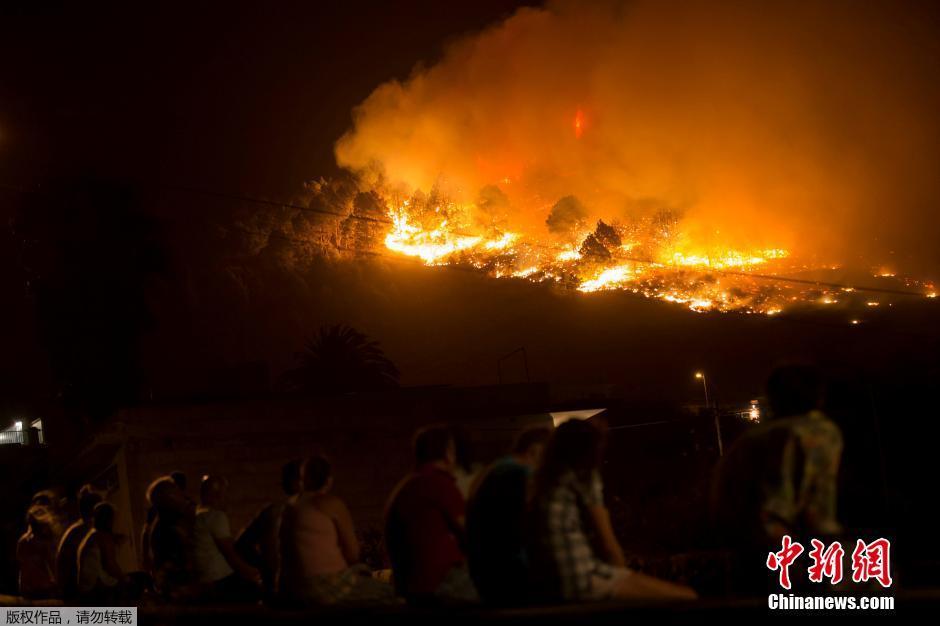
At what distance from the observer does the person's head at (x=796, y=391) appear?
5188mm

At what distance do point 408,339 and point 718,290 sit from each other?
19.3 meters

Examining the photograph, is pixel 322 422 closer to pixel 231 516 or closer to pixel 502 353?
pixel 231 516

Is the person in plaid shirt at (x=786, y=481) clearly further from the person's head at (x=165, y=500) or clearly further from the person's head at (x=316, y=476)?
the person's head at (x=165, y=500)

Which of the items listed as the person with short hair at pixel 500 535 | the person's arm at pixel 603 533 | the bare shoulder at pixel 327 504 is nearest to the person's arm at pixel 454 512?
the person with short hair at pixel 500 535

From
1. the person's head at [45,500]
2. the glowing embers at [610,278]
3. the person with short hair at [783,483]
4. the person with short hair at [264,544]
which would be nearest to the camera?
the person with short hair at [783,483]

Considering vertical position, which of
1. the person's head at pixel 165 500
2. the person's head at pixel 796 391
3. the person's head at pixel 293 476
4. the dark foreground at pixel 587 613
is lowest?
the dark foreground at pixel 587 613

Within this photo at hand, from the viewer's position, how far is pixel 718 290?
167 ft

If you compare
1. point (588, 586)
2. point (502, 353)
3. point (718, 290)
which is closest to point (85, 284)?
point (502, 353)

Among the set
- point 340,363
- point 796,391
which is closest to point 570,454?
point 796,391

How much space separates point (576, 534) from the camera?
17.4 ft

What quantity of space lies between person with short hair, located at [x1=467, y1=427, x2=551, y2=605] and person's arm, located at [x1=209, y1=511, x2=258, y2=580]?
A: 3.11 metres

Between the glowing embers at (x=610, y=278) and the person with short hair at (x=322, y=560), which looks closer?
the person with short hair at (x=322, y=560)

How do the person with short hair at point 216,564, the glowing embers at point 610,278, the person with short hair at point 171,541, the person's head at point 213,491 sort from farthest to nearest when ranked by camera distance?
1. the glowing embers at point 610,278
2. the person's head at point 213,491
3. the person with short hair at point 171,541
4. the person with short hair at point 216,564

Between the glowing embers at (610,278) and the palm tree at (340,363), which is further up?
the glowing embers at (610,278)
